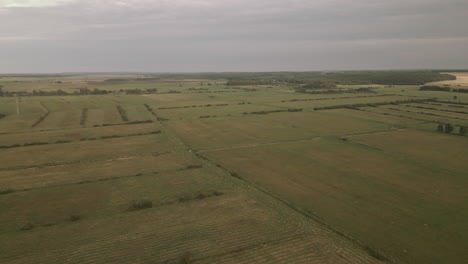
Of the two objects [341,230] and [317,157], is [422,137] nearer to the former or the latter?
[317,157]

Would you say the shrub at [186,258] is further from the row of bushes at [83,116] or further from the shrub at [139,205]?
the row of bushes at [83,116]

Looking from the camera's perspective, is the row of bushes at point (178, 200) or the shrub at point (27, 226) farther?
the row of bushes at point (178, 200)

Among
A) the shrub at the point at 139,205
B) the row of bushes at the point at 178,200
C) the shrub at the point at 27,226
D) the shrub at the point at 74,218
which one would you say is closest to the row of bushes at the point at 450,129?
Result: the row of bushes at the point at 178,200

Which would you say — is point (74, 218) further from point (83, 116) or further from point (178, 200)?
point (83, 116)

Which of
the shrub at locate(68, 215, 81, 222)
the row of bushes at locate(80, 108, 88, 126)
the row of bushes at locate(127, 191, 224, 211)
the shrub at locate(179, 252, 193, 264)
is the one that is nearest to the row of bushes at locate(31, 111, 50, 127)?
the row of bushes at locate(80, 108, 88, 126)

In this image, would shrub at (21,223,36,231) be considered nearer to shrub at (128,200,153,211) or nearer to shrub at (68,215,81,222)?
shrub at (68,215,81,222)

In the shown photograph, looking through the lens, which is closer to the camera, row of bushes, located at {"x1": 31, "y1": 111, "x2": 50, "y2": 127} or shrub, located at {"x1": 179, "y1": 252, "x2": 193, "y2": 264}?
shrub, located at {"x1": 179, "y1": 252, "x2": 193, "y2": 264}

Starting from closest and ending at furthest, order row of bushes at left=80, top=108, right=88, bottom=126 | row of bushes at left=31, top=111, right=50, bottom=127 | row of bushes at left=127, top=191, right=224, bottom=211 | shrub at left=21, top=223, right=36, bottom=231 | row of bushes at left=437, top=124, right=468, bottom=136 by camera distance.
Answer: shrub at left=21, top=223, right=36, bottom=231 < row of bushes at left=127, top=191, right=224, bottom=211 < row of bushes at left=437, top=124, right=468, bottom=136 < row of bushes at left=31, top=111, right=50, bottom=127 < row of bushes at left=80, top=108, right=88, bottom=126

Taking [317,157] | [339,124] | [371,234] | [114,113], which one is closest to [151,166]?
[317,157]

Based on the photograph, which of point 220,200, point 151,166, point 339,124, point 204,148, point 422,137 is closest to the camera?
point 220,200
